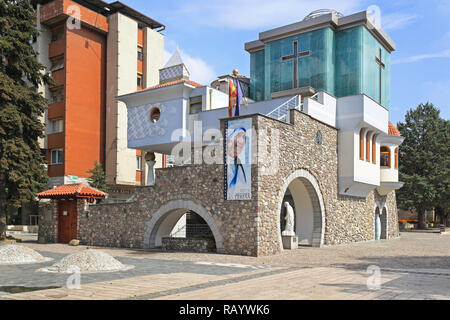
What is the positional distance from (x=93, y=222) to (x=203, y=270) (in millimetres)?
11871

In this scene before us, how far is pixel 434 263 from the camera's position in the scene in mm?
15031

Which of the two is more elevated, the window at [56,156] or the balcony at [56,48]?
the balcony at [56,48]

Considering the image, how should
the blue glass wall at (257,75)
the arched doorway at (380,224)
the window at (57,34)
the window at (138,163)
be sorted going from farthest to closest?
1. the window at (138,163)
2. the window at (57,34)
3. the blue glass wall at (257,75)
4. the arched doorway at (380,224)

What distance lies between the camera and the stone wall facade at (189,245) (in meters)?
18.2

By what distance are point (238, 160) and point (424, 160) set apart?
35.4 metres

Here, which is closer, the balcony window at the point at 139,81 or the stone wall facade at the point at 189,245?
the stone wall facade at the point at 189,245

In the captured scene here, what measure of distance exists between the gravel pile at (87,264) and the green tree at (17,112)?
1168 cm

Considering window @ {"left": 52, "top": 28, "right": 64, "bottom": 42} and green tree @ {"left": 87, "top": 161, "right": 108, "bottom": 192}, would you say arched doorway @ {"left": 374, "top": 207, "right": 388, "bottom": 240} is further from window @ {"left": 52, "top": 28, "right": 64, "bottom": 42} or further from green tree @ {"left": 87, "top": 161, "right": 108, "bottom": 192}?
window @ {"left": 52, "top": 28, "right": 64, "bottom": 42}

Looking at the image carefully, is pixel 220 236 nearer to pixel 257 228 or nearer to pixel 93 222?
pixel 257 228

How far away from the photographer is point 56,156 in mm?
34844

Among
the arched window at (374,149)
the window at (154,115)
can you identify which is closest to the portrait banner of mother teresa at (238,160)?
the window at (154,115)

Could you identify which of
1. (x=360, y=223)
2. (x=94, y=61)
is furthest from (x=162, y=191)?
(x=94, y=61)

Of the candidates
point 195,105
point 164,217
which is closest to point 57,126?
point 195,105

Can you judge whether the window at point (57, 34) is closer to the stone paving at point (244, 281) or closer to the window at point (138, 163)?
the window at point (138, 163)
